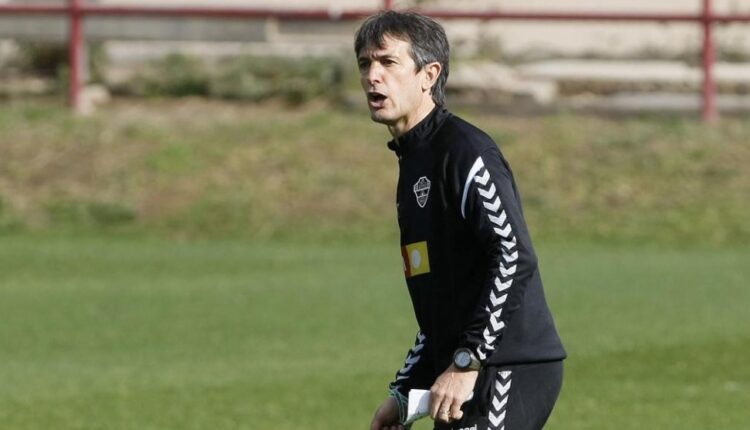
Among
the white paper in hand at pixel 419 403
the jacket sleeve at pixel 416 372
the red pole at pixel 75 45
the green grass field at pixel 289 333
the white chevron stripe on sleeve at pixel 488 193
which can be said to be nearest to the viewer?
the white chevron stripe on sleeve at pixel 488 193

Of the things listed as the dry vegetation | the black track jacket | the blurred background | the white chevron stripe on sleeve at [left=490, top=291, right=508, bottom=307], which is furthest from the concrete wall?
the white chevron stripe on sleeve at [left=490, top=291, right=508, bottom=307]

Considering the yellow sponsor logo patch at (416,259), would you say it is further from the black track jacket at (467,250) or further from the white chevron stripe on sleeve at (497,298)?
the white chevron stripe on sleeve at (497,298)

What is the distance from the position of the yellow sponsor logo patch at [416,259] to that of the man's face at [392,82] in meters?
0.37

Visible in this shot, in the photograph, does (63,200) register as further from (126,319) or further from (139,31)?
(126,319)

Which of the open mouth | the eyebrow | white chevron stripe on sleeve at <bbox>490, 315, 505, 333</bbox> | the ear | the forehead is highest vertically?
the forehead

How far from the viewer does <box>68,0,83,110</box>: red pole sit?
21.9 m

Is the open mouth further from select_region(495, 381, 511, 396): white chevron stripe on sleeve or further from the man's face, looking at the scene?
select_region(495, 381, 511, 396): white chevron stripe on sleeve

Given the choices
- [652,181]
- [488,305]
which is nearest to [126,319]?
[652,181]

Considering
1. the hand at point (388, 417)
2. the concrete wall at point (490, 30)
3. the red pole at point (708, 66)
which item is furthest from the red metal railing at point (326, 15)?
the hand at point (388, 417)

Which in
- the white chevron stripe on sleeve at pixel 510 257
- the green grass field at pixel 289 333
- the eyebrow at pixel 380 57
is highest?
the eyebrow at pixel 380 57

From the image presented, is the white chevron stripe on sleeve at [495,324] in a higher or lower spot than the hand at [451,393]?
higher

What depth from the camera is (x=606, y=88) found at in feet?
75.7

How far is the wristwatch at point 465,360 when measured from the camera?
518 cm

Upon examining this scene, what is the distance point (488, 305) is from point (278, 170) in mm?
15220
